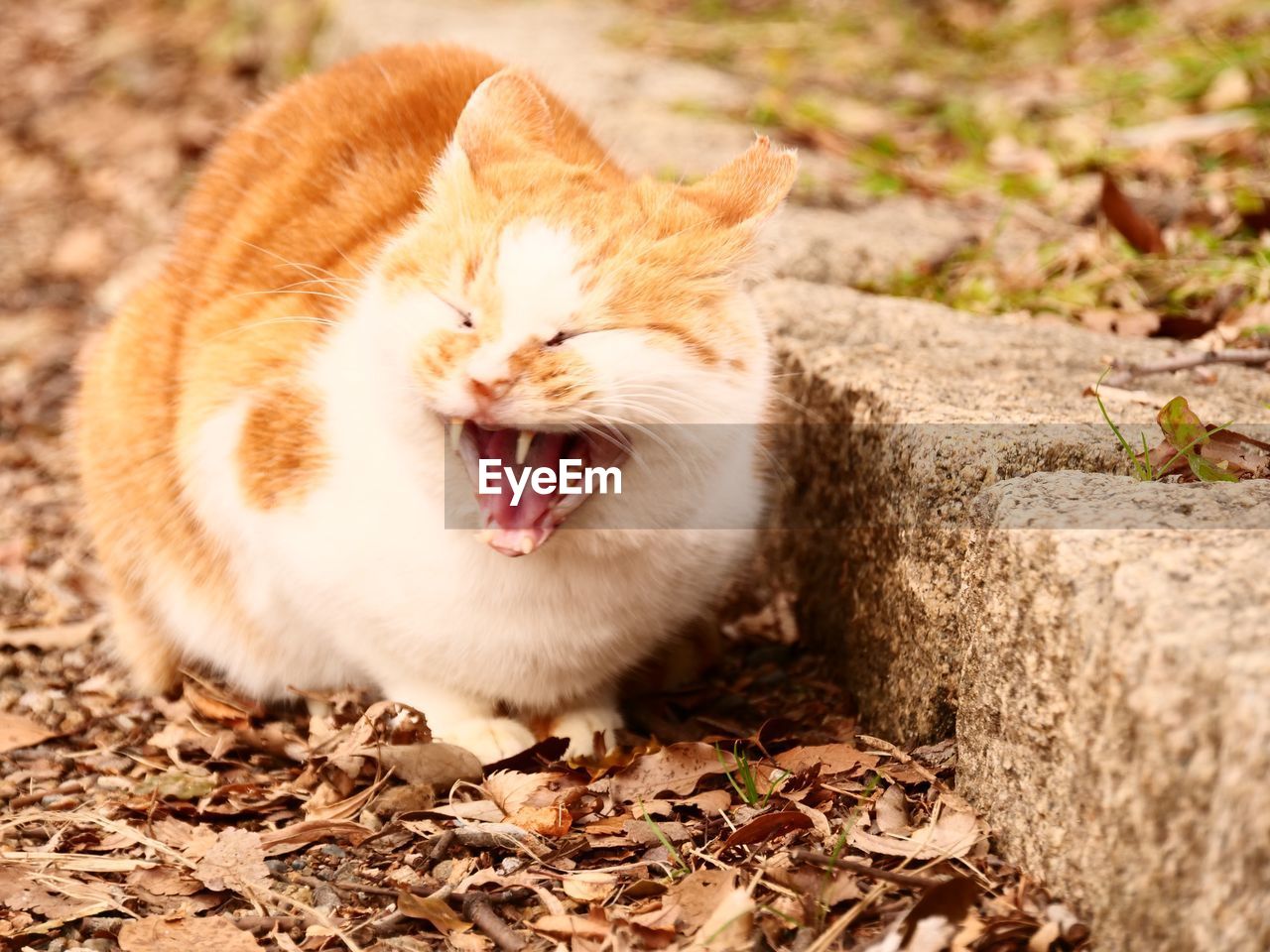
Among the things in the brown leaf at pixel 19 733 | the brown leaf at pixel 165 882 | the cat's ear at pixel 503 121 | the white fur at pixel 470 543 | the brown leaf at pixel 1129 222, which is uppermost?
Answer: the cat's ear at pixel 503 121

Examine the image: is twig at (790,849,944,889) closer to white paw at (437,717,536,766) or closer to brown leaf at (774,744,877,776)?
brown leaf at (774,744,877,776)

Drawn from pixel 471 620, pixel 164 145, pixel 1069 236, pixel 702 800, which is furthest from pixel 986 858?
pixel 164 145

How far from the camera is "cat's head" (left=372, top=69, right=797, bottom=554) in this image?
1.81 metres

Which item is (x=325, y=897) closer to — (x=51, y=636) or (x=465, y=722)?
(x=465, y=722)

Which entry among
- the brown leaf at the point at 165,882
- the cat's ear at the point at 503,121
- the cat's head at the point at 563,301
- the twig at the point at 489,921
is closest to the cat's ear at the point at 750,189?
the cat's head at the point at 563,301

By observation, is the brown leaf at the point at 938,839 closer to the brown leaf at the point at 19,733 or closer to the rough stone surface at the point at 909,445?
the rough stone surface at the point at 909,445

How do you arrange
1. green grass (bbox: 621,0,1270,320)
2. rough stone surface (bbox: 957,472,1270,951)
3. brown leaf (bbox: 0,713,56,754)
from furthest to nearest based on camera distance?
1. green grass (bbox: 621,0,1270,320)
2. brown leaf (bbox: 0,713,56,754)
3. rough stone surface (bbox: 957,472,1270,951)

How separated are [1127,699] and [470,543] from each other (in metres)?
1.07

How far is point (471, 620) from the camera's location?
2.22 meters

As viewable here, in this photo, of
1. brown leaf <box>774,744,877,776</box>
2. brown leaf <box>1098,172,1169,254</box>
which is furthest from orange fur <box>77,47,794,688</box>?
brown leaf <box>1098,172,1169,254</box>

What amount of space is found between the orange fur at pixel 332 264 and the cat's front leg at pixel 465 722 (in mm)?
429

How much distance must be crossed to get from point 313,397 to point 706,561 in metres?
0.78

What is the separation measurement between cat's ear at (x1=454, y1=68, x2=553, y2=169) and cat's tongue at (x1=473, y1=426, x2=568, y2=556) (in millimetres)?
508

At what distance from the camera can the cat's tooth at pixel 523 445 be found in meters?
1.91
